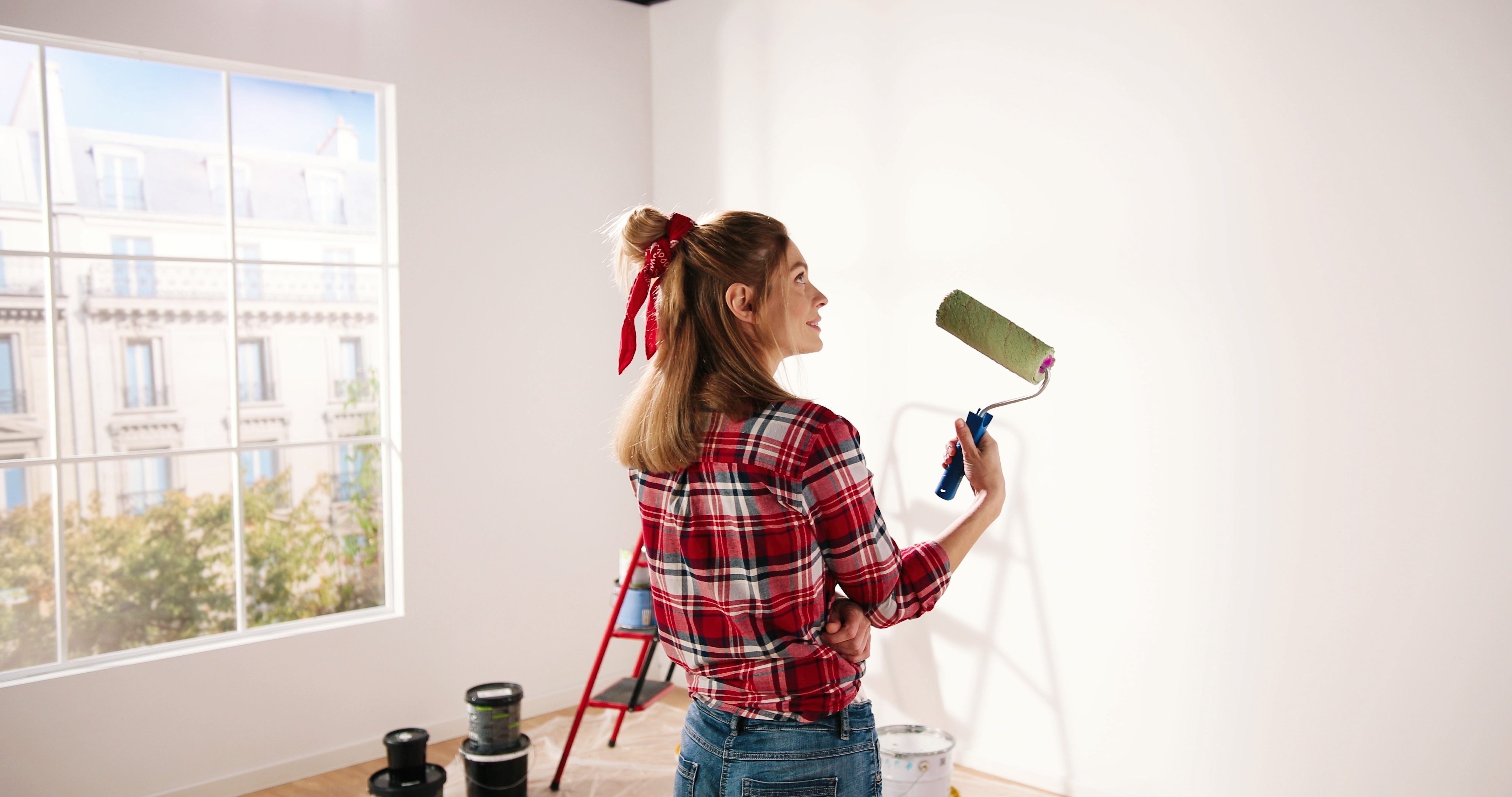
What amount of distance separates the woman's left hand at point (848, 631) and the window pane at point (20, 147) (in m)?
3.03

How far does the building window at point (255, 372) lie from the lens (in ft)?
13.2

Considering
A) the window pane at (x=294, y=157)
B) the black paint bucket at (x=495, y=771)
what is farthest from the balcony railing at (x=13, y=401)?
the black paint bucket at (x=495, y=771)

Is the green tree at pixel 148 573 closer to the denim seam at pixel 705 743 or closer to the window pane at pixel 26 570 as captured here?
the window pane at pixel 26 570

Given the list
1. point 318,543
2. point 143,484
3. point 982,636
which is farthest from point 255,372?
point 982,636

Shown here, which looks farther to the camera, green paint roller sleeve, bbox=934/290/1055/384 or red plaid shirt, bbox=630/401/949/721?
green paint roller sleeve, bbox=934/290/1055/384

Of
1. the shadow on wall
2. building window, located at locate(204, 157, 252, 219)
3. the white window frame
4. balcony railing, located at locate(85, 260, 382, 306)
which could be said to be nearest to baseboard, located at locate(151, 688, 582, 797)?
the shadow on wall

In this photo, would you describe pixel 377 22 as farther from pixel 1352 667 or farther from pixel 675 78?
pixel 1352 667

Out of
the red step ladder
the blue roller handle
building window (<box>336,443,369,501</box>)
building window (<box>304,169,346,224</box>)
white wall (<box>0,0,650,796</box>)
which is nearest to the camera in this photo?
the blue roller handle

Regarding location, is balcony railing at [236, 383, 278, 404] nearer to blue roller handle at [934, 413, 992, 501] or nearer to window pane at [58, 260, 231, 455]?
window pane at [58, 260, 231, 455]

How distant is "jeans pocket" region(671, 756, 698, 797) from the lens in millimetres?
1266

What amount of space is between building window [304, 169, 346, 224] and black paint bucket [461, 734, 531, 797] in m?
2.41

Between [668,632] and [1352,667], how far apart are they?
2017mm

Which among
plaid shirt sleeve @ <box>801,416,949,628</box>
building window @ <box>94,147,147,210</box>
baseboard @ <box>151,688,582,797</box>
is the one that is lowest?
baseboard @ <box>151,688,582,797</box>

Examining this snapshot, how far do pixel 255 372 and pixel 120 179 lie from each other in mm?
855
